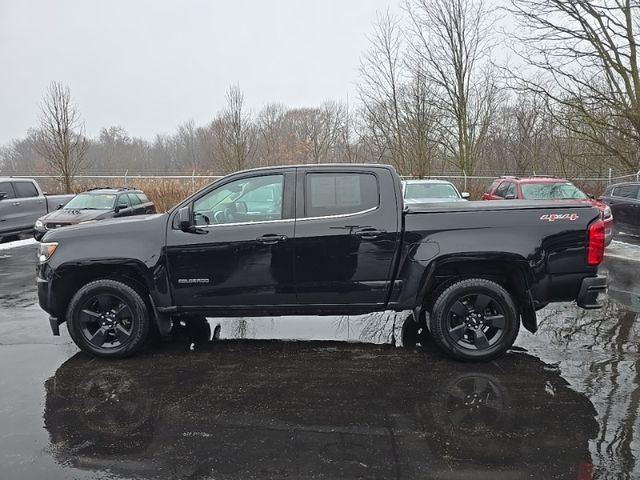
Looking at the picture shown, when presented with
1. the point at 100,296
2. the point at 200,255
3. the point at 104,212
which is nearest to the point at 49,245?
the point at 100,296

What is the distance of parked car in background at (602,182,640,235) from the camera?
12195mm

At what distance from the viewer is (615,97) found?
53.9ft

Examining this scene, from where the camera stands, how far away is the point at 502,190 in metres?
13.6

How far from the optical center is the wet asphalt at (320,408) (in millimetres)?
2977

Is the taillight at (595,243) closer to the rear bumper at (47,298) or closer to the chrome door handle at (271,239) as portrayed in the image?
the chrome door handle at (271,239)

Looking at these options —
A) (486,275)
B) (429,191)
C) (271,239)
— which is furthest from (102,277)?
(429,191)

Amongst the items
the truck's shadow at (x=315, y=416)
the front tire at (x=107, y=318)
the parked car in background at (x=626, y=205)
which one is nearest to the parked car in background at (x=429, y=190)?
the parked car in background at (x=626, y=205)

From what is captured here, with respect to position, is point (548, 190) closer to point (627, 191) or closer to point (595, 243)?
point (627, 191)

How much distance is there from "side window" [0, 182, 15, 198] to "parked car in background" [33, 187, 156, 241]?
1.49 m

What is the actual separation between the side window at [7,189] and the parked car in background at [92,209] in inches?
58.7

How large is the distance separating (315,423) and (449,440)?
0.96 m

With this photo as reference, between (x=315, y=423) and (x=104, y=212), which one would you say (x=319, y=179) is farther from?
(x=104, y=212)

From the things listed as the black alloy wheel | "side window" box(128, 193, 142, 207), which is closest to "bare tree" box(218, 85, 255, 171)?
"side window" box(128, 193, 142, 207)

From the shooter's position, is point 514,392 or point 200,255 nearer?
point 514,392
